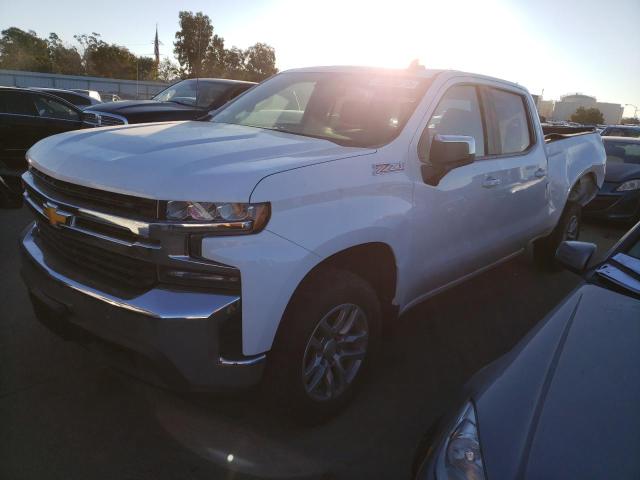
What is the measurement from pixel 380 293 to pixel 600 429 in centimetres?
161

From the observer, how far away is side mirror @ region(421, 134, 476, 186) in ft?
9.21

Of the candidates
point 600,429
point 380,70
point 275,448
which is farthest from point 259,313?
point 380,70

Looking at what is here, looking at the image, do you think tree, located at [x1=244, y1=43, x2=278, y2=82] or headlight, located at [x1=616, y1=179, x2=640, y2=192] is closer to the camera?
headlight, located at [x1=616, y1=179, x2=640, y2=192]

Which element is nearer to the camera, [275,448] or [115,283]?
[115,283]

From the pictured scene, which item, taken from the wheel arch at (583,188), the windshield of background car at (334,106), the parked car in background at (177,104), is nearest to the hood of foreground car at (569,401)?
the windshield of background car at (334,106)

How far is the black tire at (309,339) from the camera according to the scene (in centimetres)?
223

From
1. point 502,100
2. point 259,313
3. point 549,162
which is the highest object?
point 502,100

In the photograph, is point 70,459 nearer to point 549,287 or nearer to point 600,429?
point 600,429

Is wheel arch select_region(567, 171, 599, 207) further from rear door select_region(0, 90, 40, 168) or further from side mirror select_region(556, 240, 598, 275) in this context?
rear door select_region(0, 90, 40, 168)

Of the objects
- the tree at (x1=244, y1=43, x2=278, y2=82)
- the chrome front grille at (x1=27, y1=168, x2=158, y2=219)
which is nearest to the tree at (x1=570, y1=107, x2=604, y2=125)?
the tree at (x1=244, y1=43, x2=278, y2=82)

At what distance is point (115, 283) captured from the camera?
7.09ft

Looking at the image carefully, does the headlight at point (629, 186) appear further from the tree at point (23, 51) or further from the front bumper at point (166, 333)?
the tree at point (23, 51)

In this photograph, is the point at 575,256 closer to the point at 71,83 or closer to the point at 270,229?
the point at 270,229

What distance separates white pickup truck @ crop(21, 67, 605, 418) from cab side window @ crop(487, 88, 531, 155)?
0.36 meters
